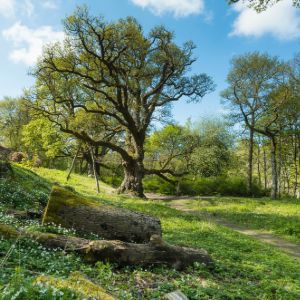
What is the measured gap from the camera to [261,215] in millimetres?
21547

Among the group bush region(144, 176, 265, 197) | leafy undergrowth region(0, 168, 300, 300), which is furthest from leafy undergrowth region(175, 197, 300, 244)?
bush region(144, 176, 265, 197)

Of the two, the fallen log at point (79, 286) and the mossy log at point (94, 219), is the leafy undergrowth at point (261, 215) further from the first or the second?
the fallen log at point (79, 286)

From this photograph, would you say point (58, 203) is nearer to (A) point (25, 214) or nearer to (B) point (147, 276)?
(A) point (25, 214)

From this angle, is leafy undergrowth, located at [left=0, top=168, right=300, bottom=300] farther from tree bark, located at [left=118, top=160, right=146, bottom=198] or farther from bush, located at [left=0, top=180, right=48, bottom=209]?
tree bark, located at [left=118, top=160, right=146, bottom=198]

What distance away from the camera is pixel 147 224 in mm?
9578

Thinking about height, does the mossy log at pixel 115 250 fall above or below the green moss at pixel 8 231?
below

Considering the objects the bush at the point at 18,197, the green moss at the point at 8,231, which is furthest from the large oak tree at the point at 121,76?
the green moss at the point at 8,231

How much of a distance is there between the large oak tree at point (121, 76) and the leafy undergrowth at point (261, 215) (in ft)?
22.0

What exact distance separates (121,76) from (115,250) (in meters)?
23.8

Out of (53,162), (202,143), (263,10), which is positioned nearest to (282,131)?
(202,143)

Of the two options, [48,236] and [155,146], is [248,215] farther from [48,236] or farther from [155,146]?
[155,146]

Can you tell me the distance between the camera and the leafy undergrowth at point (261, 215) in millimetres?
17339

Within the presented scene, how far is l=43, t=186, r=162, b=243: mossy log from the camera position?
8.88m

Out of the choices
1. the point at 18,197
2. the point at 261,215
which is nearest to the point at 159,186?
the point at 261,215
